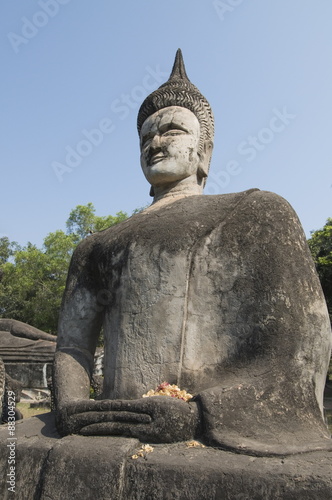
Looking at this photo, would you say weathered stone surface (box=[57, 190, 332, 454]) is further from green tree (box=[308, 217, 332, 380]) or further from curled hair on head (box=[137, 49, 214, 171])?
green tree (box=[308, 217, 332, 380])

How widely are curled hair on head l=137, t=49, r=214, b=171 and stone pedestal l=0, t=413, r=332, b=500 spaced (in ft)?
7.80

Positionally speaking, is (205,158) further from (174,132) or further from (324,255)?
(324,255)

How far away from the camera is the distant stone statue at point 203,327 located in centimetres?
215

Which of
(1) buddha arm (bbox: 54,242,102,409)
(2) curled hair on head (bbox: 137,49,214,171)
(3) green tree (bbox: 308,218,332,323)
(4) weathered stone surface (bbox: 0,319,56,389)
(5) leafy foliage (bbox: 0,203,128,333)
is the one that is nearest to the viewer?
(1) buddha arm (bbox: 54,242,102,409)

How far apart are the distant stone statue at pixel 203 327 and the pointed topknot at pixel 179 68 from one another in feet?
4.26

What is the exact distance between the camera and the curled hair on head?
142 inches

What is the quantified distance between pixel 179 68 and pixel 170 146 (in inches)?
42.2

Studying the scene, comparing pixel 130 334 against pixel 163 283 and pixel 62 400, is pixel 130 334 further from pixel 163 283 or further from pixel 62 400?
pixel 62 400

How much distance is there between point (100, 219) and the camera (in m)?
27.1

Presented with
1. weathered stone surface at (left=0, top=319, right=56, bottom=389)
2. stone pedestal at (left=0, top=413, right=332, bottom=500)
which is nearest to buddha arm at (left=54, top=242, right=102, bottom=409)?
stone pedestal at (left=0, top=413, right=332, bottom=500)

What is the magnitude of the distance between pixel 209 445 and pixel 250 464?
0.85 feet

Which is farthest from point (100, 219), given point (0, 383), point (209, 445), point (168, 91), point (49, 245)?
point (209, 445)

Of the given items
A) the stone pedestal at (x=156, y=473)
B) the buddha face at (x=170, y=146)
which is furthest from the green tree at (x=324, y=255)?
the stone pedestal at (x=156, y=473)

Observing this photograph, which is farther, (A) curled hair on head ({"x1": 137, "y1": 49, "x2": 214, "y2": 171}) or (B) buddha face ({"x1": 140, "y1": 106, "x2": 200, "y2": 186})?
(A) curled hair on head ({"x1": 137, "y1": 49, "x2": 214, "y2": 171})
